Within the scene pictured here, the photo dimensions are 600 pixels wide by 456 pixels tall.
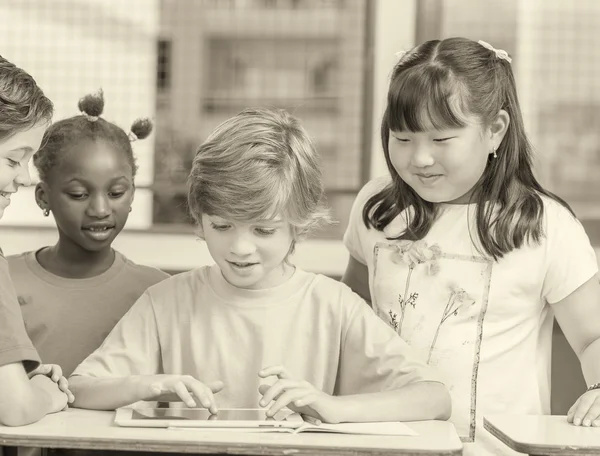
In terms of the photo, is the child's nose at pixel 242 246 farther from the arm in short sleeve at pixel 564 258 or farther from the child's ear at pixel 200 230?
the arm in short sleeve at pixel 564 258

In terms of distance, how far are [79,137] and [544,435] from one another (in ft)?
3.49

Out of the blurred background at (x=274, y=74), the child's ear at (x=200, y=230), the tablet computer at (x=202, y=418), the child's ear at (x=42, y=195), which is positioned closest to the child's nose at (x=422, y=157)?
the child's ear at (x=200, y=230)

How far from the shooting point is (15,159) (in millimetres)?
1466

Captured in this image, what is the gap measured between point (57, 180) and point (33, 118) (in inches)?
14.9

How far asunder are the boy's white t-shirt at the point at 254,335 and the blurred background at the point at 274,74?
1228 mm

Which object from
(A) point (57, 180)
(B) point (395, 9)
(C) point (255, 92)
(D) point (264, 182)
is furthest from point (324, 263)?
(D) point (264, 182)

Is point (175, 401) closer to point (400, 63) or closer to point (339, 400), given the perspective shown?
point (339, 400)

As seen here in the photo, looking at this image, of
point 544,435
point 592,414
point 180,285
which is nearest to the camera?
point 544,435

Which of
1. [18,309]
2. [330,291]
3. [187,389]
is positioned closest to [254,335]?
[330,291]

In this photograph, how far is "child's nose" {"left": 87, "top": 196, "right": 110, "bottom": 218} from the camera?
5.93ft

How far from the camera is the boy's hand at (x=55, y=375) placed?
1413 mm

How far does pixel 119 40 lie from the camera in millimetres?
2977

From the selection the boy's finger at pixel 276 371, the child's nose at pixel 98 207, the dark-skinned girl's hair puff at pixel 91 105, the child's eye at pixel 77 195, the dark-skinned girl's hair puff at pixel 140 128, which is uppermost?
the dark-skinned girl's hair puff at pixel 91 105

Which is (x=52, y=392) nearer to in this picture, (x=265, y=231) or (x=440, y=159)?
(x=265, y=231)
